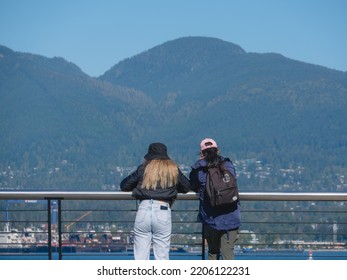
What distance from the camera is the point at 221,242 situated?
752cm

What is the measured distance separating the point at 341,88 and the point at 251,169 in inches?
1574

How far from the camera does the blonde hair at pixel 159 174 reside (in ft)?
23.9

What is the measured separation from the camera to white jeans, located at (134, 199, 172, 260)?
287 inches

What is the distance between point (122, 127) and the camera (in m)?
138

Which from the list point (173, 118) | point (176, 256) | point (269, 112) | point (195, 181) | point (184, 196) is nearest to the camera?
point (195, 181)

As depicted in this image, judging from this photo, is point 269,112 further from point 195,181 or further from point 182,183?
point 182,183

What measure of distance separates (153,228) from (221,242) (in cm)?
66

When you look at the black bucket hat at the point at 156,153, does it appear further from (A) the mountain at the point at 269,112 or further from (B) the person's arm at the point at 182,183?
(A) the mountain at the point at 269,112

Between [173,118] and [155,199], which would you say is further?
[173,118]

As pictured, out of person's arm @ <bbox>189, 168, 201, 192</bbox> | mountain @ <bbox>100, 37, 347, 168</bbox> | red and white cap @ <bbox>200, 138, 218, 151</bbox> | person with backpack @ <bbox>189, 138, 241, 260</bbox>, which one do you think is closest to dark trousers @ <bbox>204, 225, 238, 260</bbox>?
person with backpack @ <bbox>189, 138, 241, 260</bbox>

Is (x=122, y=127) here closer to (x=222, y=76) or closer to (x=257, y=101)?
Result: (x=257, y=101)

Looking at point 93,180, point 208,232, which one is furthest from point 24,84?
point 208,232

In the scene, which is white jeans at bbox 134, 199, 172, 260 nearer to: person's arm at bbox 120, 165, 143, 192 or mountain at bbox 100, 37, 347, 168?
person's arm at bbox 120, 165, 143, 192

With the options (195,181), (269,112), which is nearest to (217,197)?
(195,181)
